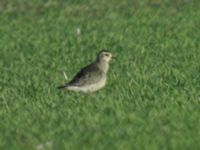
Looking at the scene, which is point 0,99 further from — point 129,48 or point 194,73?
point 129,48

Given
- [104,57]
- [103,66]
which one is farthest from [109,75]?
[103,66]

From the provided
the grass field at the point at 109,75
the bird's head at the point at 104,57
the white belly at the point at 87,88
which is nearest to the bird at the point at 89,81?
the white belly at the point at 87,88

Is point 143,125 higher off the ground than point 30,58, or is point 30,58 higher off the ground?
point 143,125

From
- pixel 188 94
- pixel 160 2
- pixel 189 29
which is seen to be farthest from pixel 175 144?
pixel 160 2

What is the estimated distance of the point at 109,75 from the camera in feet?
55.2

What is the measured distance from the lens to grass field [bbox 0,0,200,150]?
11133 mm

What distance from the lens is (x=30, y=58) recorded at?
20172 mm

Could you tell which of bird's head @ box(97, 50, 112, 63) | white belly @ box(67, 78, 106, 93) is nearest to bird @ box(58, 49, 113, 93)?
white belly @ box(67, 78, 106, 93)

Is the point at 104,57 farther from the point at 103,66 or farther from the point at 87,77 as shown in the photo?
the point at 87,77

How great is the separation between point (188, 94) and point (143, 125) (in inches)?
110

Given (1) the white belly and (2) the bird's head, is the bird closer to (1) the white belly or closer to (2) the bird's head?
(1) the white belly

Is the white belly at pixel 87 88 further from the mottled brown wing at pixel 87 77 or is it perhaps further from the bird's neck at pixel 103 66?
the bird's neck at pixel 103 66

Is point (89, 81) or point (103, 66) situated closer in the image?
point (89, 81)

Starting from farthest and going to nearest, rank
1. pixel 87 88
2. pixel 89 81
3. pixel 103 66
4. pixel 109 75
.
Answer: pixel 109 75
pixel 103 66
pixel 89 81
pixel 87 88
